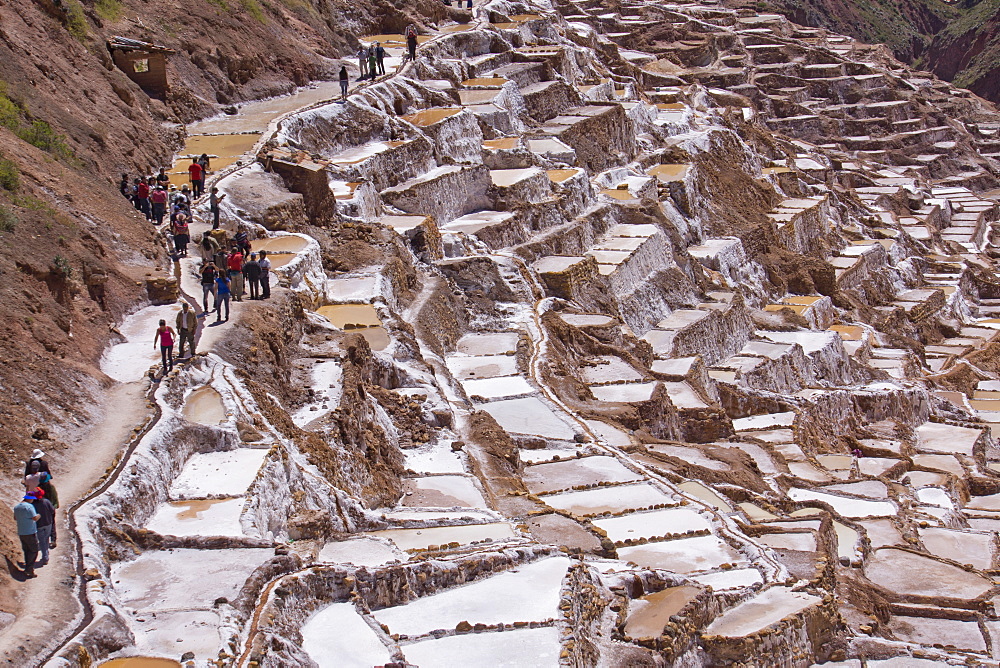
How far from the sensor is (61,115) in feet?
78.3

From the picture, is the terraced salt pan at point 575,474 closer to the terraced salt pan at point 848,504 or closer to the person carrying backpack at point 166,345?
the terraced salt pan at point 848,504

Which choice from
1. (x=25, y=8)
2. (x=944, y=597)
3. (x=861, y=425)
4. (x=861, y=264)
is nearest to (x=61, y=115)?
(x=25, y=8)

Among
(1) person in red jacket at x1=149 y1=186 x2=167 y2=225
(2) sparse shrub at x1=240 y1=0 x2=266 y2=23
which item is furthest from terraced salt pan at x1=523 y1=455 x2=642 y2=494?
(2) sparse shrub at x1=240 y1=0 x2=266 y2=23

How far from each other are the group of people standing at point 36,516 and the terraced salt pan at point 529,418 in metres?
11.5

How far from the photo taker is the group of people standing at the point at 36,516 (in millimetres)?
12234

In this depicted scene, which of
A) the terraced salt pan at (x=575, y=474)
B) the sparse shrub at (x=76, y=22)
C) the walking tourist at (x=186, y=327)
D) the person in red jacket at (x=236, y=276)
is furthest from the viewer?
the sparse shrub at (x=76, y=22)

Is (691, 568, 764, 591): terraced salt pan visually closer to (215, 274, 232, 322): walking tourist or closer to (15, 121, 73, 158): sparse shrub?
(215, 274, 232, 322): walking tourist

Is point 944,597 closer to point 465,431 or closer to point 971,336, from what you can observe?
Answer: point 465,431

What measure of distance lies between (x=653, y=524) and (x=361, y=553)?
585 cm

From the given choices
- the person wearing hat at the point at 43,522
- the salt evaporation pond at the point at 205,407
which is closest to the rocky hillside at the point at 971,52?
the salt evaporation pond at the point at 205,407

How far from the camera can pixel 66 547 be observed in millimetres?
13055

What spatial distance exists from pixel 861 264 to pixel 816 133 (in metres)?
22.2


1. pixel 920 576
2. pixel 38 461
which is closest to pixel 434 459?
pixel 38 461

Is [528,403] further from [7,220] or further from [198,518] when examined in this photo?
[198,518]
